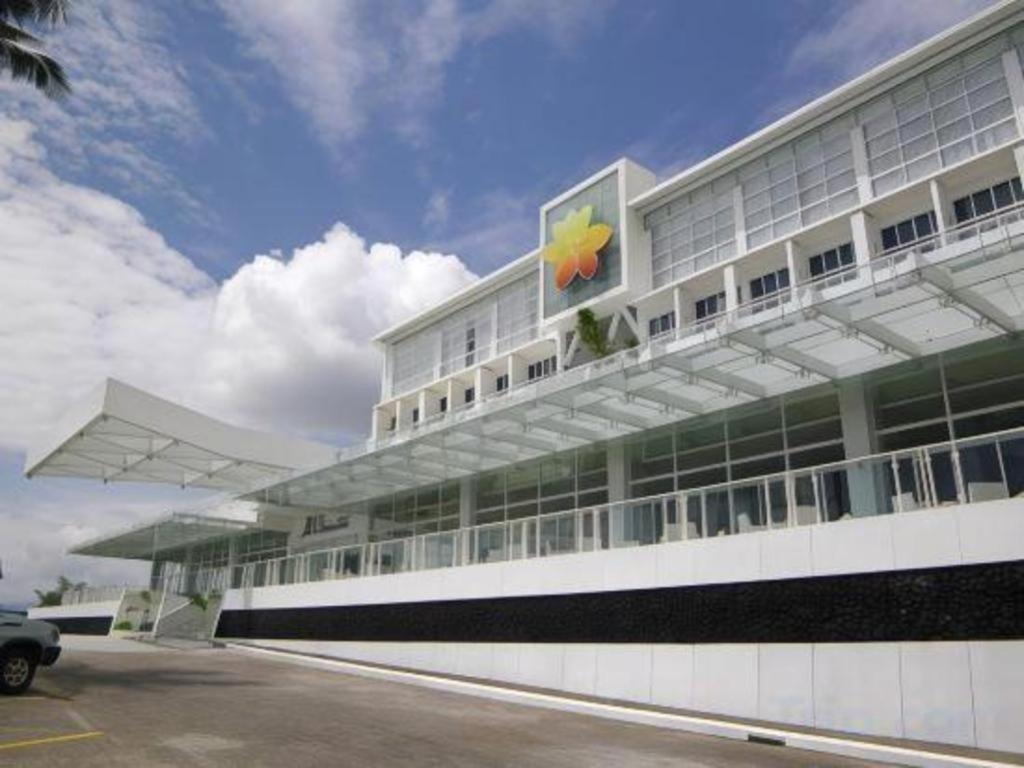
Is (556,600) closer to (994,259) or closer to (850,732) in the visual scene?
(850,732)

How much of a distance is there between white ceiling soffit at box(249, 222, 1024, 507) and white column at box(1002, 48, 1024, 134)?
3.47 metres

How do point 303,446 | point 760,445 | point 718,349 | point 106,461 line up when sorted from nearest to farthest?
point 718,349 → point 760,445 → point 106,461 → point 303,446

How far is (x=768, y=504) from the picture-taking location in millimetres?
15633

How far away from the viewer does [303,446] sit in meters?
45.8

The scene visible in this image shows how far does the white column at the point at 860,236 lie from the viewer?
77.9ft

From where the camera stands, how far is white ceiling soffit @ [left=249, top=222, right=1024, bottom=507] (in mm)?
14727

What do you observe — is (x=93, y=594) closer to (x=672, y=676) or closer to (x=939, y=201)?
(x=672, y=676)

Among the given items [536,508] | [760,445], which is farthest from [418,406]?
[760,445]

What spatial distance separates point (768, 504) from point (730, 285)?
509 inches

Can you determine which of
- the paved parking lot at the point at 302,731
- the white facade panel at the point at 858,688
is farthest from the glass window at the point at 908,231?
the paved parking lot at the point at 302,731

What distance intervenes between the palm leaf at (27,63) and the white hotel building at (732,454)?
13.8m

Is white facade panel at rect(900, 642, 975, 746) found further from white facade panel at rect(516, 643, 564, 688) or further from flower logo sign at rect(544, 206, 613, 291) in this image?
flower logo sign at rect(544, 206, 613, 291)

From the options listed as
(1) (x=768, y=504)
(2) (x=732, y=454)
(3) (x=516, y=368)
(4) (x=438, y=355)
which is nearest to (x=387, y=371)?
(4) (x=438, y=355)

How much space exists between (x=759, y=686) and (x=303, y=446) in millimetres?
35065
